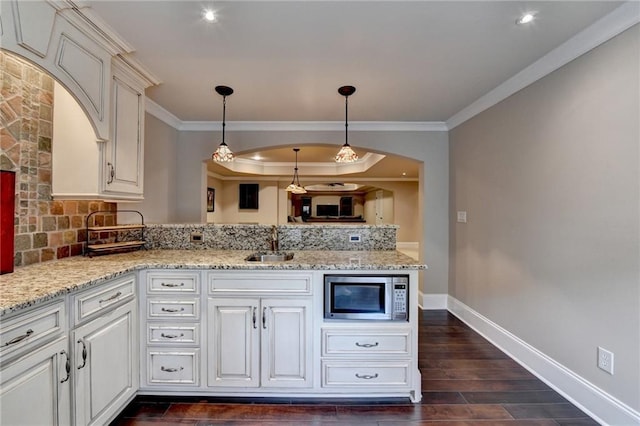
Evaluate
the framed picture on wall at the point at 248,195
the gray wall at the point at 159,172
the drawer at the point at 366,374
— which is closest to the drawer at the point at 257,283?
the drawer at the point at 366,374

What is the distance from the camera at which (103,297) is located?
1.64 m

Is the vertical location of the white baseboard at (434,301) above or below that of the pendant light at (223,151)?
below

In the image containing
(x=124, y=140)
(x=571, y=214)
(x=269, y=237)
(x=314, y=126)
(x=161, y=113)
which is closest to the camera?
(x=571, y=214)

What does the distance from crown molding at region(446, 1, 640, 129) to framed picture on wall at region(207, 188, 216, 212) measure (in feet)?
21.7

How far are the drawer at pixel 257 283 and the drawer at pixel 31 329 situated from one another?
779 mm

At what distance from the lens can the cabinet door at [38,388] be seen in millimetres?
1128

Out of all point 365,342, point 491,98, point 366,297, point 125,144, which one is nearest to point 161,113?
point 125,144

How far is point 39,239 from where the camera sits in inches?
74.0

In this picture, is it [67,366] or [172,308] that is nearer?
[67,366]

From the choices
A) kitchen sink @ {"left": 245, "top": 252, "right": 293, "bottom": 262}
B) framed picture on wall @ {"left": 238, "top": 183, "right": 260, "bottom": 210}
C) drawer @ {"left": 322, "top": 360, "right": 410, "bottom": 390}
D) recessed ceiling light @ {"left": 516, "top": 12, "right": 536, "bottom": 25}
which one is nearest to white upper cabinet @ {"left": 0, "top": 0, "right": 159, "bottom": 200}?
kitchen sink @ {"left": 245, "top": 252, "right": 293, "bottom": 262}

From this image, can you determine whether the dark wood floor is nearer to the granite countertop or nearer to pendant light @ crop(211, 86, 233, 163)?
the granite countertop

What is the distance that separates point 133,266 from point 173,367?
75 cm

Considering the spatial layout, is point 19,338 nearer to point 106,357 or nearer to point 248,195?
point 106,357

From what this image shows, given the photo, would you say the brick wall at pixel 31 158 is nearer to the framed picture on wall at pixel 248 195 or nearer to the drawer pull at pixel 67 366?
the drawer pull at pixel 67 366
